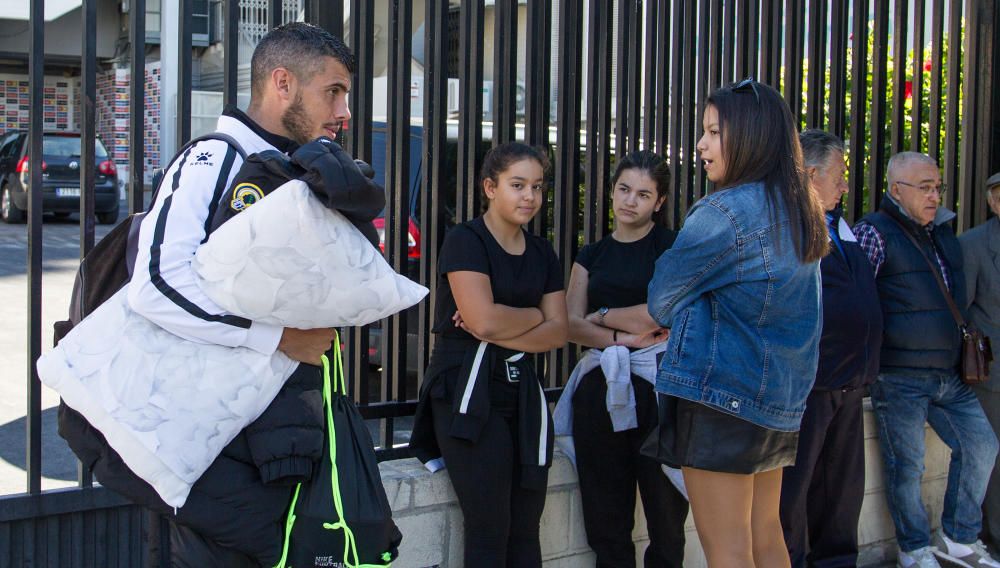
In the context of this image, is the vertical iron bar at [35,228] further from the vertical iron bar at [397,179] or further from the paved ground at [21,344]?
the paved ground at [21,344]

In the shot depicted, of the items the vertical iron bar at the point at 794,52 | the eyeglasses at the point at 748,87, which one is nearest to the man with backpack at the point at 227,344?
the eyeglasses at the point at 748,87

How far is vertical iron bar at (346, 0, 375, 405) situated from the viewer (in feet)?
13.2

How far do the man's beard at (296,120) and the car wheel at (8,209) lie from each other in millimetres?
17636

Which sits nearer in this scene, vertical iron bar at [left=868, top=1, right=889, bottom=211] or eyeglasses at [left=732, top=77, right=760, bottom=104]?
eyeglasses at [left=732, top=77, right=760, bottom=104]

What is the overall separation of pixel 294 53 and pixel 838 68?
3.76 metres

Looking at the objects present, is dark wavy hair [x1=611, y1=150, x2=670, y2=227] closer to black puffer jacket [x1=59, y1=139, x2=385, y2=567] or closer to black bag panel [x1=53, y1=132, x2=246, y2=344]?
black puffer jacket [x1=59, y1=139, x2=385, y2=567]

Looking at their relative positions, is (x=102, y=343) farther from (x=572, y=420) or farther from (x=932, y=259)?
(x=932, y=259)

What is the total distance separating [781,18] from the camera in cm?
546

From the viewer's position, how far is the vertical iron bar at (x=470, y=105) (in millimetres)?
4324

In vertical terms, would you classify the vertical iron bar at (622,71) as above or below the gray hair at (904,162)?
above

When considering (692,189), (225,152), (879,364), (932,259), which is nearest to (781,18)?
(692,189)

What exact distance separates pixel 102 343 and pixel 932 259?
395 centimetres

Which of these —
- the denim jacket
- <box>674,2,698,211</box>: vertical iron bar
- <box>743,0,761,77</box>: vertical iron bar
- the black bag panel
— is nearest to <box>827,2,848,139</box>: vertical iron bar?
<box>743,0,761,77</box>: vertical iron bar

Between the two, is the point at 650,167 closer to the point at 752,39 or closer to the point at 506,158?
the point at 506,158
